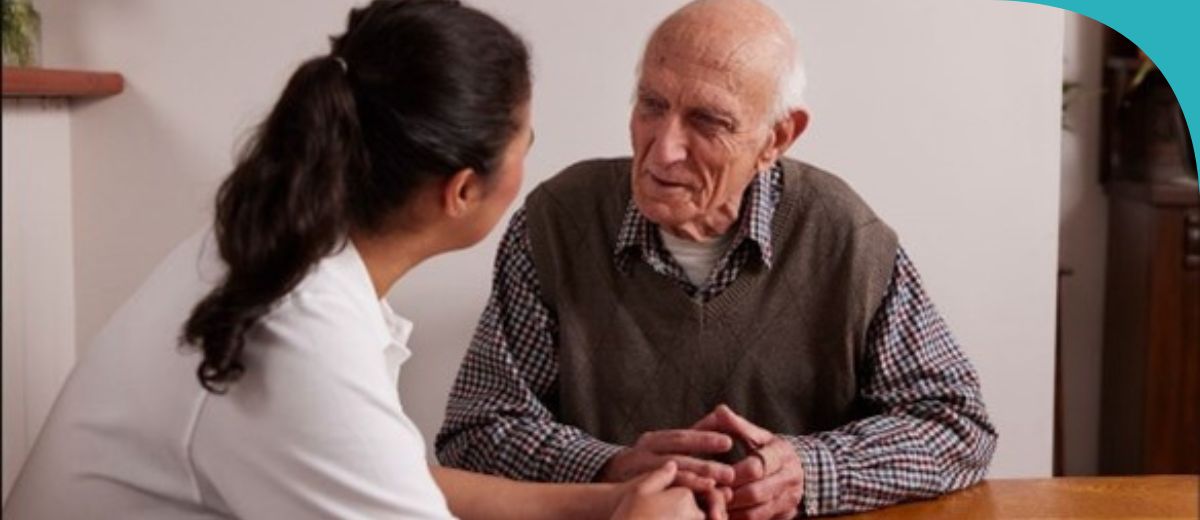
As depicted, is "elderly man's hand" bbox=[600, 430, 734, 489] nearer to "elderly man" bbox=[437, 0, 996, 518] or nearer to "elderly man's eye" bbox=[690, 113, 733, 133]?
"elderly man" bbox=[437, 0, 996, 518]

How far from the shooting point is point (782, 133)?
1.72m

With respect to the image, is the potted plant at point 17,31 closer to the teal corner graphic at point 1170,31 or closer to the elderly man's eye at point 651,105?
the elderly man's eye at point 651,105

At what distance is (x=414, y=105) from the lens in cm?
107

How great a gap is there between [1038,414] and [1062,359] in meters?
1.26

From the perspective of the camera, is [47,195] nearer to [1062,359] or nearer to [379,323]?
[379,323]

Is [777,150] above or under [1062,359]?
above

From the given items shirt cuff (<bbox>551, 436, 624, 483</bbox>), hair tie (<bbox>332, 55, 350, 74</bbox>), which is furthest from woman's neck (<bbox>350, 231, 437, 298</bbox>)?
shirt cuff (<bbox>551, 436, 624, 483</bbox>)

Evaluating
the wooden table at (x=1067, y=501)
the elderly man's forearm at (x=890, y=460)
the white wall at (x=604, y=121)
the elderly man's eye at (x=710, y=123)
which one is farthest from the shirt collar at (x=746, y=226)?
the white wall at (x=604, y=121)

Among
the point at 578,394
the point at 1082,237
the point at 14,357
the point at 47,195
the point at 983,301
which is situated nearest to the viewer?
the point at 578,394

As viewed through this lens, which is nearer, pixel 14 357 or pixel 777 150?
pixel 777 150

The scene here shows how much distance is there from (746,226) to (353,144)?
73cm

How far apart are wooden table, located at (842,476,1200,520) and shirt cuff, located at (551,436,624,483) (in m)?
0.26

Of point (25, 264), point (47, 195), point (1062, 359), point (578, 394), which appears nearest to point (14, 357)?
point (25, 264)

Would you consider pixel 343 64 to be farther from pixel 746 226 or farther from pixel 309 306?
pixel 746 226
